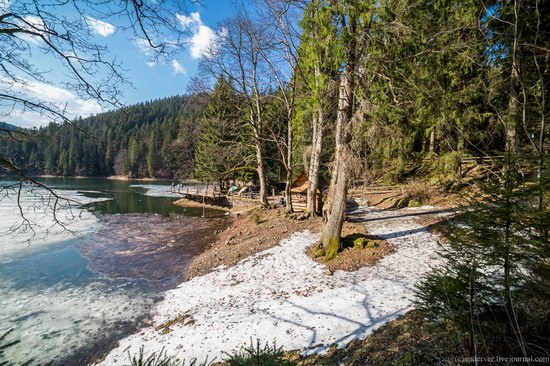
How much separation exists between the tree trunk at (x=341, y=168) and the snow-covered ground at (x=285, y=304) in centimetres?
87

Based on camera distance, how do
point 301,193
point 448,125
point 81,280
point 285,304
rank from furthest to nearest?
point 301,193
point 81,280
point 448,125
point 285,304

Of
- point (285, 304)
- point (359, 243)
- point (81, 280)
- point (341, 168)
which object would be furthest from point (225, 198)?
point (285, 304)

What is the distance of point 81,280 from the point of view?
930 cm

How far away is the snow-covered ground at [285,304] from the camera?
4.40 m

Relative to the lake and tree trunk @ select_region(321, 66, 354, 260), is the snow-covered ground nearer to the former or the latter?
tree trunk @ select_region(321, 66, 354, 260)

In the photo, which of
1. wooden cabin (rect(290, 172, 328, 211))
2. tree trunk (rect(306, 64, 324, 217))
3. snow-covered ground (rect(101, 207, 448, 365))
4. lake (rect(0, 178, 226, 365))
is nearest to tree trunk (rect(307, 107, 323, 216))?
tree trunk (rect(306, 64, 324, 217))

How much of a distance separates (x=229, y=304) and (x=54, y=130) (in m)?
4.92

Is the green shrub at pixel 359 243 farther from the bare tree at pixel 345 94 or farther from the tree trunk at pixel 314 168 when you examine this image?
the tree trunk at pixel 314 168

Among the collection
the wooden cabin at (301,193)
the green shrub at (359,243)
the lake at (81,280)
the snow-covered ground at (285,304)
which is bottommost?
the lake at (81,280)

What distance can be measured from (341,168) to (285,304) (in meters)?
3.84

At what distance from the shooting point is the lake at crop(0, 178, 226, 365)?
5672mm

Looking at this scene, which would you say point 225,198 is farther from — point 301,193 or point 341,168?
point 341,168

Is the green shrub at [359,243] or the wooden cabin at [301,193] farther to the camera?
the wooden cabin at [301,193]

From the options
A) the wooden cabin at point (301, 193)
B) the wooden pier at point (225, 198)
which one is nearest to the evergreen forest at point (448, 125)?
the wooden cabin at point (301, 193)
